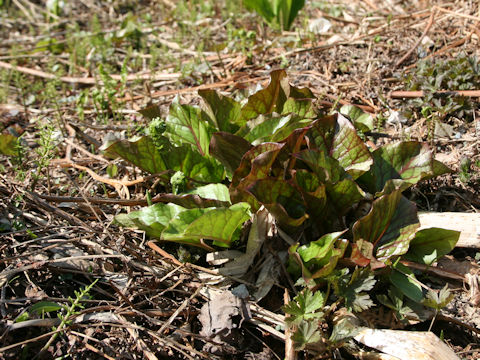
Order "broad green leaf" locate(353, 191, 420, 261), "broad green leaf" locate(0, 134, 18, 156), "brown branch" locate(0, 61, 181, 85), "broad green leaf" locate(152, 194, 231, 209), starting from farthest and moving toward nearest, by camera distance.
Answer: "brown branch" locate(0, 61, 181, 85), "broad green leaf" locate(0, 134, 18, 156), "broad green leaf" locate(152, 194, 231, 209), "broad green leaf" locate(353, 191, 420, 261)

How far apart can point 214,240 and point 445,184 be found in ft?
4.24

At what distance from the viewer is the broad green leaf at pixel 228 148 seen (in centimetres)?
206

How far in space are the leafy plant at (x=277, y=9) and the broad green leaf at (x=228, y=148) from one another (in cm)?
204

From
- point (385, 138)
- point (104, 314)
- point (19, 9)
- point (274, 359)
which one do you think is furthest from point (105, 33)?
point (274, 359)

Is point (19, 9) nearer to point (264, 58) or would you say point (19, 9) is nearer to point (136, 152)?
point (264, 58)

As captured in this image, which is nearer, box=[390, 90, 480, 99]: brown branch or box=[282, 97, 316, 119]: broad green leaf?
box=[282, 97, 316, 119]: broad green leaf

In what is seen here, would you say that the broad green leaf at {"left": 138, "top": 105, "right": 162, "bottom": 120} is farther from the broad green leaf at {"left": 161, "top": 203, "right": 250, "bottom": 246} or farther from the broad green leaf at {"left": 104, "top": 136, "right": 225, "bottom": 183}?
the broad green leaf at {"left": 161, "top": 203, "right": 250, "bottom": 246}

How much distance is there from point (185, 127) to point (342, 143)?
0.82 m

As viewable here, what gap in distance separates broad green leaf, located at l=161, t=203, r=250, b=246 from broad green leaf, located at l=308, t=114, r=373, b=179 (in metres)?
0.48

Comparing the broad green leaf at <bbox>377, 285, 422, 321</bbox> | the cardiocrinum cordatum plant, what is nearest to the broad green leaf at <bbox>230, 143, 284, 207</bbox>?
the cardiocrinum cordatum plant

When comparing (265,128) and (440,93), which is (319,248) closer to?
(265,128)

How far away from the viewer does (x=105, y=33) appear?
4500mm

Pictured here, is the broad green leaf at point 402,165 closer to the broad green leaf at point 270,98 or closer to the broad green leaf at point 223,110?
the broad green leaf at point 270,98

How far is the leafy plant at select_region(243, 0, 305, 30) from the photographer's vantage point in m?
3.83
